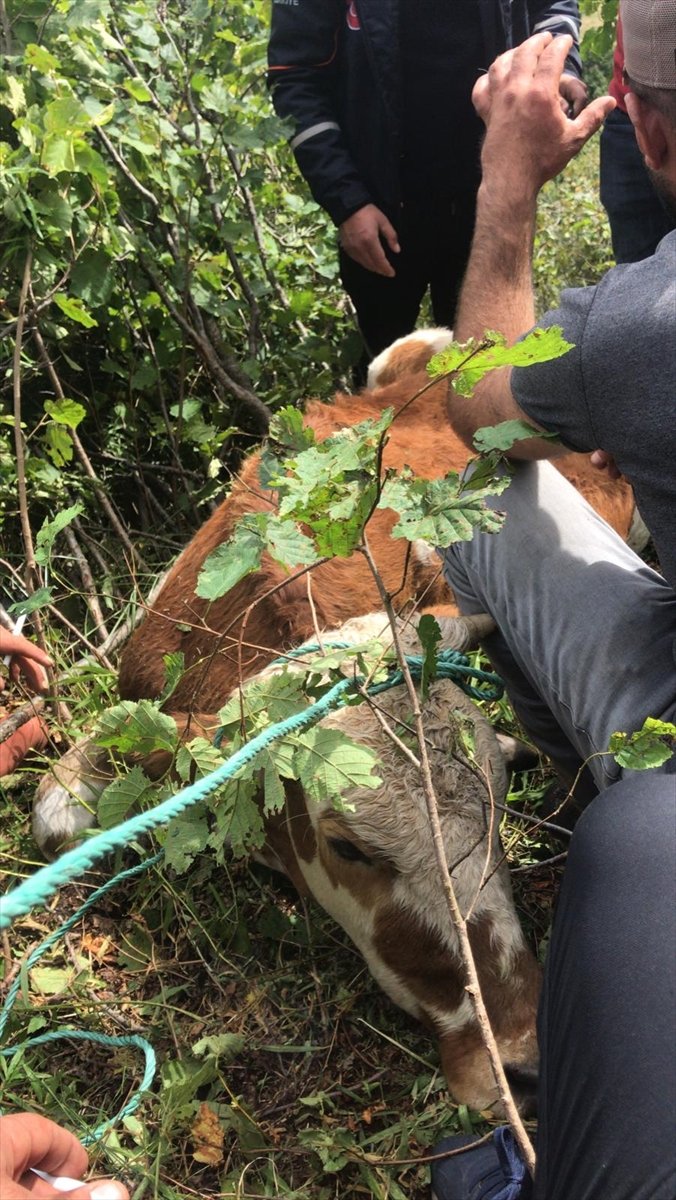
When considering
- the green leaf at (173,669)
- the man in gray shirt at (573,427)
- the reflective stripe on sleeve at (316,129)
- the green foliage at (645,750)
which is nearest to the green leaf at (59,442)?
the reflective stripe on sleeve at (316,129)

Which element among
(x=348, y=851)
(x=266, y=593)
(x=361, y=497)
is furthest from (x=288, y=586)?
(x=361, y=497)

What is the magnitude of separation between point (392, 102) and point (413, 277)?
91cm

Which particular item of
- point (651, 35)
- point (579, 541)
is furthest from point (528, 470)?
point (651, 35)

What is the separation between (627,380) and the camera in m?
1.81

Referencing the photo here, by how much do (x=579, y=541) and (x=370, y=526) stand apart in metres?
0.88

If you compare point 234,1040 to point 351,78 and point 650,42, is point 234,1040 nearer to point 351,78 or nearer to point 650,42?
point 650,42

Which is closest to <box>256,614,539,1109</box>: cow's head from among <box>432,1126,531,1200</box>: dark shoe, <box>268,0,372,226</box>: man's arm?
<box>432,1126,531,1200</box>: dark shoe

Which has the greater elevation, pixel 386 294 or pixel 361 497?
pixel 361 497

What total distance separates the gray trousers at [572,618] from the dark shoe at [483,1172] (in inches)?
34.2

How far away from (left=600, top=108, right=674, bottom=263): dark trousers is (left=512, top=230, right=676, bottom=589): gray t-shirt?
83.7 inches

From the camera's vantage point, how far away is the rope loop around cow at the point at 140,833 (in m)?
1.09

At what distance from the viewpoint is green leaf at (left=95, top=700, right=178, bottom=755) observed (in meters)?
1.96

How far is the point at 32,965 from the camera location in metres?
3.03

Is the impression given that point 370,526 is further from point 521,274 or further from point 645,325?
point 645,325
